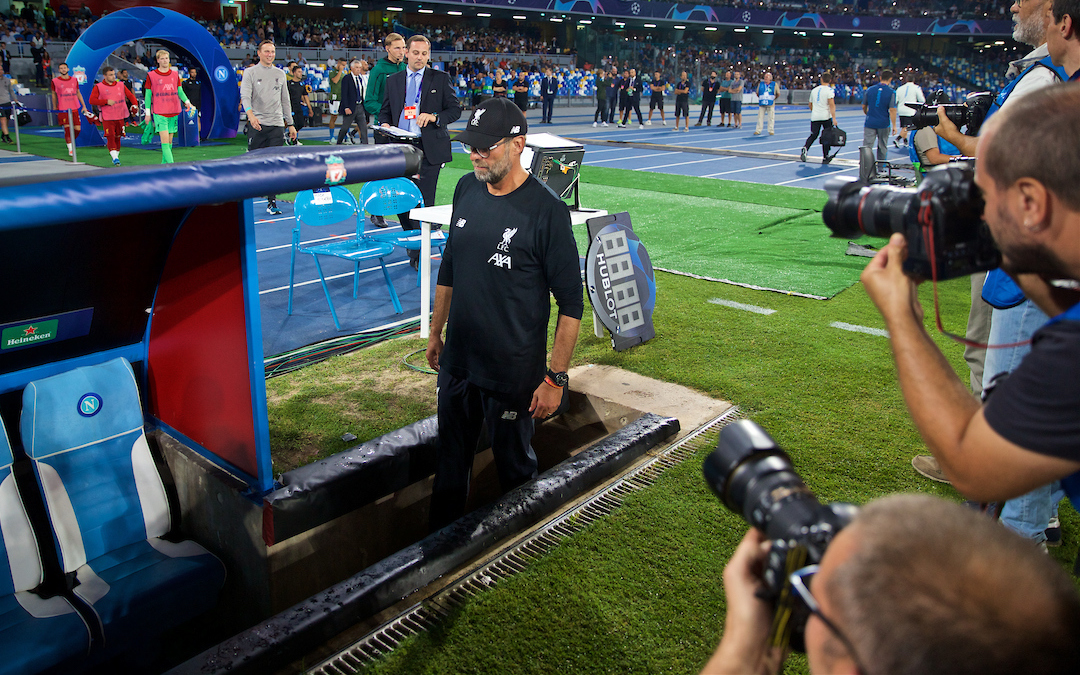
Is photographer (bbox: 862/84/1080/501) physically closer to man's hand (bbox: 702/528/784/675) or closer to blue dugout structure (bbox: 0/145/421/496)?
man's hand (bbox: 702/528/784/675)

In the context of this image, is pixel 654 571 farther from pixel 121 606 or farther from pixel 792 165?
pixel 792 165

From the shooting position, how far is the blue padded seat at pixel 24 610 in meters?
2.77

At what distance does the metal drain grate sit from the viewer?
2537 millimetres

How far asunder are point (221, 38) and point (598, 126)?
16.0 meters

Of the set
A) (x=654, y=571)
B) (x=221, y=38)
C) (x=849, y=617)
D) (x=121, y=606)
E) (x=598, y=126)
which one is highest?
(x=221, y=38)

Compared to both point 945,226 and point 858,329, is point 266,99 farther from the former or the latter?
point 945,226

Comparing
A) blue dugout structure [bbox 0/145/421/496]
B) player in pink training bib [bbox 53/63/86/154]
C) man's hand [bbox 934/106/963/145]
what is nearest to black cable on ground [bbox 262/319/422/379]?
blue dugout structure [bbox 0/145/421/496]

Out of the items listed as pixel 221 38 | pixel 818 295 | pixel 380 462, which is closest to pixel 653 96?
pixel 221 38

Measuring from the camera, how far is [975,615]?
29.1 inches

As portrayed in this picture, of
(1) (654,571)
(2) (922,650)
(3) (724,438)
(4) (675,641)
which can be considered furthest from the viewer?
(1) (654,571)

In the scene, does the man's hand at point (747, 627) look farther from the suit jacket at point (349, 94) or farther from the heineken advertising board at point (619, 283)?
the suit jacket at point (349, 94)

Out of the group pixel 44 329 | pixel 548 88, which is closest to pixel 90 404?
pixel 44 329

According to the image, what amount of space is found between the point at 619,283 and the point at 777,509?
181 inches

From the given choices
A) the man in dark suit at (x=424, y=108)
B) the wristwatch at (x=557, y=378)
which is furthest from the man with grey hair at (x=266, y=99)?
the wristwatch at (x=557, y=378)
